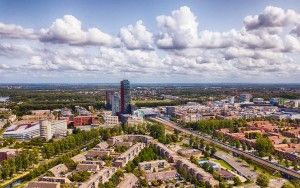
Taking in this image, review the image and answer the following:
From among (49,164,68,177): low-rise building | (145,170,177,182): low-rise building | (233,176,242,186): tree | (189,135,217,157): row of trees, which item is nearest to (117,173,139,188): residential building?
(145,170,177,182): low-rise building

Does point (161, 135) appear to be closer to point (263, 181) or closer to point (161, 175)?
point (161, 175)

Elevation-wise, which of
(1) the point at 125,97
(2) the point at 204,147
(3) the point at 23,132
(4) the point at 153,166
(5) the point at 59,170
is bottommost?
(2) the point at 204,147

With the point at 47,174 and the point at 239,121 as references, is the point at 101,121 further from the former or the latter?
the point at 47,174

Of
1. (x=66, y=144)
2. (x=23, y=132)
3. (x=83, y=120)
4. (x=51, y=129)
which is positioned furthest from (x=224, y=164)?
(x=83, y=120)

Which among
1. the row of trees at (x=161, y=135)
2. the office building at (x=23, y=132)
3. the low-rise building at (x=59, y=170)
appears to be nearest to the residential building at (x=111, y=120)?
the row of trees at (x=161, y=135)

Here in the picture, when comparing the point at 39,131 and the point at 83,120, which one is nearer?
the point at 39,131

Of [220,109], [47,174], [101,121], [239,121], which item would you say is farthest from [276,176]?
[220,109]
